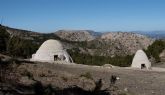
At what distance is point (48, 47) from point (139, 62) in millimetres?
9871

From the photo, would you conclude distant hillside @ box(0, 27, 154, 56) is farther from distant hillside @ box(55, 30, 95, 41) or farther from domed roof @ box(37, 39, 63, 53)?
domed roof @ box(37, 39, 63, 53)

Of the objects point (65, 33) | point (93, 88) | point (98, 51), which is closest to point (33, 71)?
point (93, 88)

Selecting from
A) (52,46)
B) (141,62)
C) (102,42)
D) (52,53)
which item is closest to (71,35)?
(102,42)

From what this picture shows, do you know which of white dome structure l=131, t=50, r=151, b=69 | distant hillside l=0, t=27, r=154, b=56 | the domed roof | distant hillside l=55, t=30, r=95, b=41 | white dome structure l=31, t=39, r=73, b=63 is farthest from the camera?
distant hillside l=55, t=30, r=95, b=41

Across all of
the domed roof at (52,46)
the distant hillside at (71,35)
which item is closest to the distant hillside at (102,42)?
the distant hillside at (71,35)

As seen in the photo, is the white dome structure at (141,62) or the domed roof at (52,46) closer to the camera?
the domed roof at (52,46)

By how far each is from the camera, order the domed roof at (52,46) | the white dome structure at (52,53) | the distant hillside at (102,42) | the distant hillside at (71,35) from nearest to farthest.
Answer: the white dome structure at (52,53) → the domed roof at (52,46) → the distant hillside at (102,42) → the distant hillside at (71,35)

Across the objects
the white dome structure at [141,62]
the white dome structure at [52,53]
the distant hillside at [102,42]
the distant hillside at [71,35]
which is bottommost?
the white dome structure at [141,62]

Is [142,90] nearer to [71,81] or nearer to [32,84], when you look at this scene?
[71,81]

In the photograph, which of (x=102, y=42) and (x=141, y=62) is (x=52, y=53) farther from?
(x=102, y=42)

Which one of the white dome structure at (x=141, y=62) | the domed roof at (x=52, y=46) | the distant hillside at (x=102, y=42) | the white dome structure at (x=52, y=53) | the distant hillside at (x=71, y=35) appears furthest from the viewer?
the distant hillside at (x=71, y=35)

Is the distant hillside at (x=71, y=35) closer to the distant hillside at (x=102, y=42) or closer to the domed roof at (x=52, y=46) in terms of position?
the distant hillside at (x=102, y=42)

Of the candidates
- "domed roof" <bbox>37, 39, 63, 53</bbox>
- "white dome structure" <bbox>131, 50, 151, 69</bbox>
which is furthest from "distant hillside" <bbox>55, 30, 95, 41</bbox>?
"domed roof" <bbox>37, 39, 63, 53</bbox>

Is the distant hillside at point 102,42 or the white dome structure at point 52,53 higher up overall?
the distant hillside at point 102,42
